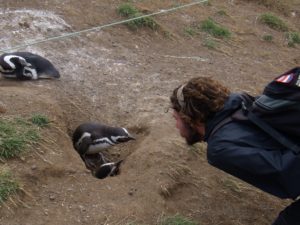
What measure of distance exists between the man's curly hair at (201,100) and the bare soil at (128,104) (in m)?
0.90

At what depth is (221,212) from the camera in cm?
392

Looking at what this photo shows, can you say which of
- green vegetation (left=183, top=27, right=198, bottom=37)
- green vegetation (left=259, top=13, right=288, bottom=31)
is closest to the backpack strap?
green vegetation (left=183, top=27, right=198, bottom=37)

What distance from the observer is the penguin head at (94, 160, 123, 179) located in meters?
4.33

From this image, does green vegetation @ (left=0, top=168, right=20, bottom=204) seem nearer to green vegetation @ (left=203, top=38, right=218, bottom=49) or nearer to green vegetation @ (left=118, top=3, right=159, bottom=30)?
green vegetation @ (left=118, top=3, right=159, bottom=30)

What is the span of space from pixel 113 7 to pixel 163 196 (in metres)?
3.50

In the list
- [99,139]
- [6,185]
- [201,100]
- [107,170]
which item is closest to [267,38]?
[99,139]

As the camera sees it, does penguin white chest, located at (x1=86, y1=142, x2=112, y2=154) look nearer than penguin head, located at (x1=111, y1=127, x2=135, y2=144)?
No

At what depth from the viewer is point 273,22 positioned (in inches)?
316

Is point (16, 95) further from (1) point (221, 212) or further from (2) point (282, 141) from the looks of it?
(2) point (282, 141)

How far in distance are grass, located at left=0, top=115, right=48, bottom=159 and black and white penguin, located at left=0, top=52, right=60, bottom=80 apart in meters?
0.85

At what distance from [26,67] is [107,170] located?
1.34 m

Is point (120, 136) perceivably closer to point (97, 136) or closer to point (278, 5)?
point (97, 136)

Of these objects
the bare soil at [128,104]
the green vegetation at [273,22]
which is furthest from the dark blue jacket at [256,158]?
the green vegetation at [273,22]

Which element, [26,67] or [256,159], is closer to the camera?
[256,159]
